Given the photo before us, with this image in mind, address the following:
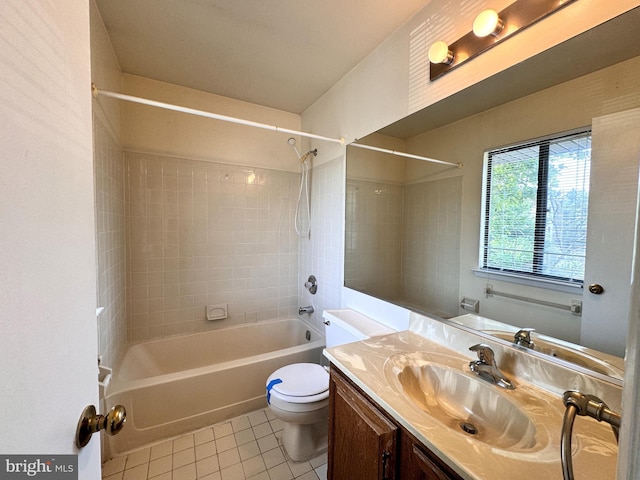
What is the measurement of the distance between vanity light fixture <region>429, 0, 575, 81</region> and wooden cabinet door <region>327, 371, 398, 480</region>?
1.46m

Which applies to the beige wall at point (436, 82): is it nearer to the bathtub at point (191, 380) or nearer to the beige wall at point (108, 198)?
the bathtub at point (191, 380)

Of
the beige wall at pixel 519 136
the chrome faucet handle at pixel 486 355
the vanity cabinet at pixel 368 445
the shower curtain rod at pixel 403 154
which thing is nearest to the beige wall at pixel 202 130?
the shower curtain rod at pixel 403 154

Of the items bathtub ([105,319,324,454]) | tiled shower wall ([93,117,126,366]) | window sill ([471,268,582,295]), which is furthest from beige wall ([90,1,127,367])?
window sill ([471,268,582,295])

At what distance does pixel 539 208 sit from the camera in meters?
0.97

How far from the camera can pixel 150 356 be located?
2.12 metres

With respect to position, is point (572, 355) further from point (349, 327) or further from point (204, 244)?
point (204, 244)

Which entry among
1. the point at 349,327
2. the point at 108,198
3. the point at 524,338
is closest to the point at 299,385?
the point at 349,327

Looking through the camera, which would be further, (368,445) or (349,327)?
(349,327)

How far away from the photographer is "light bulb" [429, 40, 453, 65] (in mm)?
1163

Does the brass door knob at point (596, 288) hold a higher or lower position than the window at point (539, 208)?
lower

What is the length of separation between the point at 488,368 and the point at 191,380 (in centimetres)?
172

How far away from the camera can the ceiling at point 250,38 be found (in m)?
1.37

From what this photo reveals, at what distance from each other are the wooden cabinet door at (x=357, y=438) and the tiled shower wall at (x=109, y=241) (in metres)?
1.31

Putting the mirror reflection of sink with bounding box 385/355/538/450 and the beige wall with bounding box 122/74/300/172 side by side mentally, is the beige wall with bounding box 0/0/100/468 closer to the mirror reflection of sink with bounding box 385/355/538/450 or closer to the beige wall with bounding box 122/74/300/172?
the mirror reflection of sink with bounding box 385/355/538/450
